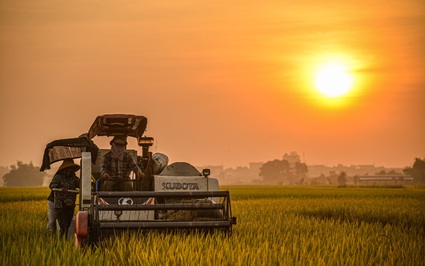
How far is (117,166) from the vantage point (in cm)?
1434

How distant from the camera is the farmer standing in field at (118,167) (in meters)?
14.2

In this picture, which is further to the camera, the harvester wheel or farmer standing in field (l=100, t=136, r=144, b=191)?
farmer standing in field (l=100, t=136, r=144, b=191)

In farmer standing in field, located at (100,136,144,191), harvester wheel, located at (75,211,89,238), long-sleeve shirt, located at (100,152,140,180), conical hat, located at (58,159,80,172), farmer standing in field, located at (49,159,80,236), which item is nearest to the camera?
harvester wheel, located at (75,211,89,238)

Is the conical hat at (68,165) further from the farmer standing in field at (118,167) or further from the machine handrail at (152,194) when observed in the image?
the machine handrail at (152,194)

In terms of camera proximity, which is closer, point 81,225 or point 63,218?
point 81,225

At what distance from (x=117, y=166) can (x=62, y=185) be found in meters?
1.74

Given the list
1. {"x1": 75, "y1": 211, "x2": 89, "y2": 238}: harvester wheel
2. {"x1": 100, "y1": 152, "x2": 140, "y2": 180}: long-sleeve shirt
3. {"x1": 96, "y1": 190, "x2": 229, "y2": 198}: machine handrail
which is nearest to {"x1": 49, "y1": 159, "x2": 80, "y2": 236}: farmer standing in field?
{"x1": 100, "y1": 152, "x2": 140, "y2": 180}: long-sleeve shirt

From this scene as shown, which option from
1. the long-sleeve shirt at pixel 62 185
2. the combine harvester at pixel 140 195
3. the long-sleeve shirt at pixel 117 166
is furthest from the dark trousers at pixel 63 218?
the long-sleeve shirt at pixel 117 166

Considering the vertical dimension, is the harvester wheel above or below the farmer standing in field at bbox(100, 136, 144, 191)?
below

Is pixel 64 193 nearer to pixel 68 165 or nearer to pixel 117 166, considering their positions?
pixel 68 165

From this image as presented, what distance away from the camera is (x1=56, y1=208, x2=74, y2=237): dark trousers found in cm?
1513

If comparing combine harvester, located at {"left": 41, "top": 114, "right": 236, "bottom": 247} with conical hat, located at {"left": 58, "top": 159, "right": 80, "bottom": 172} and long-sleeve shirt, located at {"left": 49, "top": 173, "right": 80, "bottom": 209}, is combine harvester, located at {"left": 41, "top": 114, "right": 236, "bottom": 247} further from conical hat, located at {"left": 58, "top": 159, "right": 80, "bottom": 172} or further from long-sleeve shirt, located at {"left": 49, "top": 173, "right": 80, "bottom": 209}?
long-sleeve shirt, located at {"left": 49, "top": 173, "right": 80, "bottom": 209}

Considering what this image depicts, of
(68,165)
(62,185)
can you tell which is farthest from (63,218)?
(68,165)

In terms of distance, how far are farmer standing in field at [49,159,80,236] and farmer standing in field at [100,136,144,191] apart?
131cm
